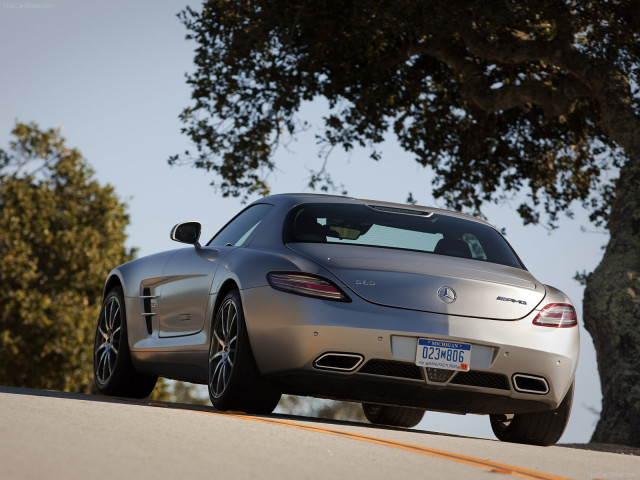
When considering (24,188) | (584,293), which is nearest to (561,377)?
(584,293)

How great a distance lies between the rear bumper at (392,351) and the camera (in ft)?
23.7

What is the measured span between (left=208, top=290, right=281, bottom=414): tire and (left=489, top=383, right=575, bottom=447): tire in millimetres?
1767

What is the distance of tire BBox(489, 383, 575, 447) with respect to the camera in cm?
797

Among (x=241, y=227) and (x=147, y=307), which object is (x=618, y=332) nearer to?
(x=241, y=227)

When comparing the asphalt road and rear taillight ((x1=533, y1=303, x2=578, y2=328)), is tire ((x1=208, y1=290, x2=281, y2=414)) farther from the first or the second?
rear taillight ((x1=533, y1=303, x2=578, y2=328))

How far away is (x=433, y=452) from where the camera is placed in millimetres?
6055

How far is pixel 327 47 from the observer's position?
18.2 m

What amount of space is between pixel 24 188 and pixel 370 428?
3221cm

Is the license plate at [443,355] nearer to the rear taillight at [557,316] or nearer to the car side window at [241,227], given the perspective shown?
the rear taillight at [557,316]

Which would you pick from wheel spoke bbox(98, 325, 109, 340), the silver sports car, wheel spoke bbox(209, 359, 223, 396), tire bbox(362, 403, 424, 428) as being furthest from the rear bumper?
tire bbox(362, 403, 424, 428)

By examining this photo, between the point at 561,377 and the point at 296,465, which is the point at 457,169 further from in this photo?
the point at 296,465

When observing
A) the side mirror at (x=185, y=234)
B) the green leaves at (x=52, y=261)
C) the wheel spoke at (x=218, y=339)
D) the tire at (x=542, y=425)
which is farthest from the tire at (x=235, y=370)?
the green leaves at (x=52, y=261)

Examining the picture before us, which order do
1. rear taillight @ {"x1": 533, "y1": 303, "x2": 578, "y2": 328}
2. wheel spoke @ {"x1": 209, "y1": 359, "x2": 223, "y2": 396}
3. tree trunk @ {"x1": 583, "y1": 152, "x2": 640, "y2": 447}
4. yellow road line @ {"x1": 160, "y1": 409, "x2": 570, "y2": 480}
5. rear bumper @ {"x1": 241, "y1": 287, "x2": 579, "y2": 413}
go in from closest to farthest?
yellow road line @ {"x1": 160, "y1": 409, "x2": 570, "y2": 480}
rear bumper @ {"x1": 241, "y1": 287, "x2": 579, "y2": 413}
rear taillight @ {"x1": 533, "y1": 303, "x2": 578, "y2": 328}
wheel spoke @ {"x1": 209, "y1": 359, "x2": 223, "y2": 396}
tree trunk @ {"x1": 583, "y1": 152, "x2": 640, "y2": 447}

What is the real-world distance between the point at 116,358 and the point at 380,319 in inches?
135
